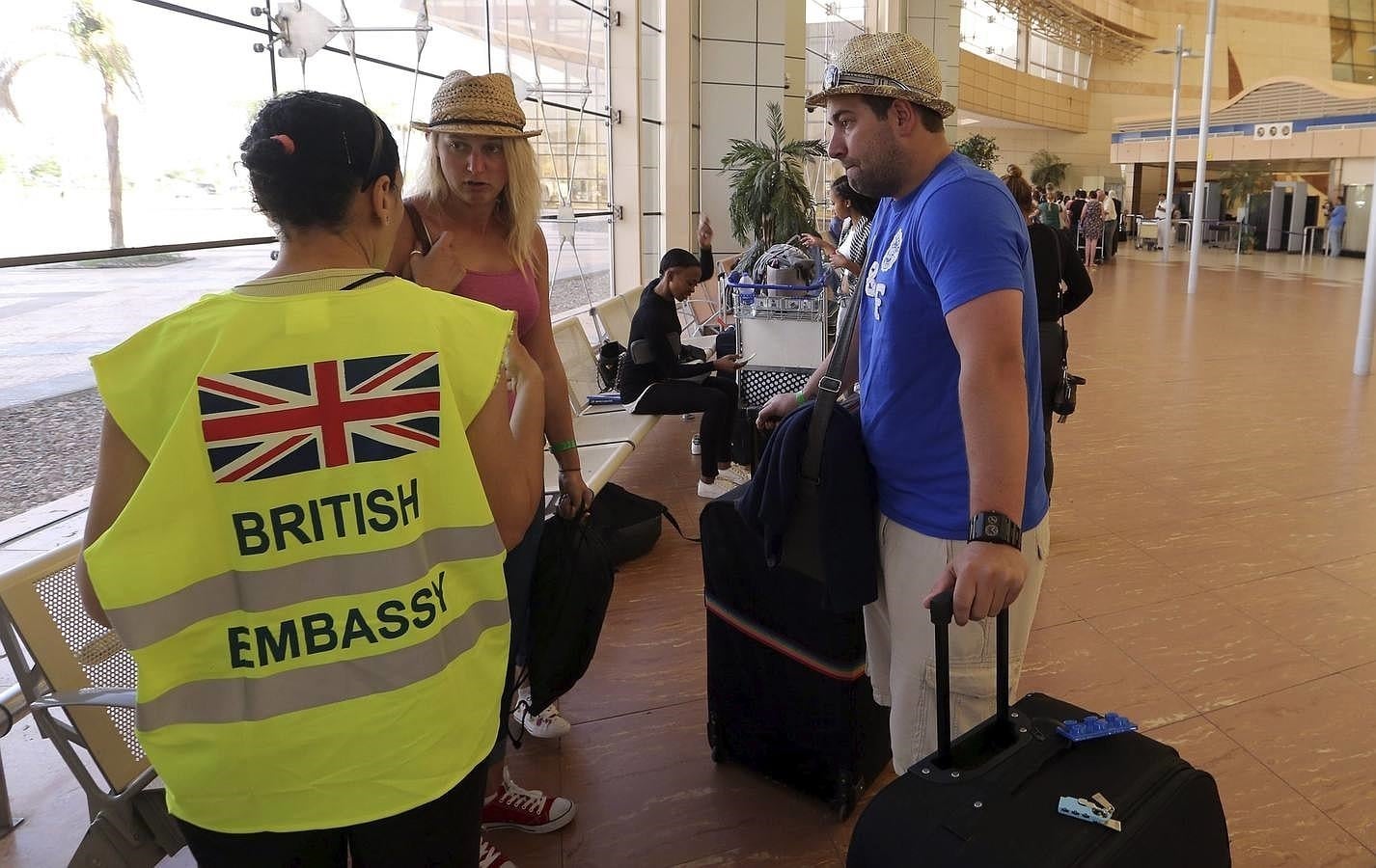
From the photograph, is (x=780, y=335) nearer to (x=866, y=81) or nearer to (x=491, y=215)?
(x=491, y=215)

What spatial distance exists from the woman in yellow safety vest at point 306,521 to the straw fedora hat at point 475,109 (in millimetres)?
898

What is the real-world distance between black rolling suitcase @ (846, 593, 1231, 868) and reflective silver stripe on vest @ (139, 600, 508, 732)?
0.74 metres

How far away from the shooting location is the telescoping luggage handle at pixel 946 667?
4.50 ft

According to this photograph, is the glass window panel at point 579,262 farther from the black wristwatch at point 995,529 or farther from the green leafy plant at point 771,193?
the black wristwatch at point 995,529

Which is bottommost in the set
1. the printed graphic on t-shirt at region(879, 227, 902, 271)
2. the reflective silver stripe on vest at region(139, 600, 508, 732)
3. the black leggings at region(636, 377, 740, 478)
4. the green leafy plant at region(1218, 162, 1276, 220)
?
the black leggings at region(636, 377, 740, 478)

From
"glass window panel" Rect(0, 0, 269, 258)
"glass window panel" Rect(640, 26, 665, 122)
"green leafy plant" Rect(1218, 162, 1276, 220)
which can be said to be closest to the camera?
"glass window panel" Rect(0, 0, 269, 258)

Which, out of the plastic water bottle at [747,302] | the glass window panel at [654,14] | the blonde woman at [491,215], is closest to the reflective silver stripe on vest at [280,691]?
the blonde woman at [491,215]

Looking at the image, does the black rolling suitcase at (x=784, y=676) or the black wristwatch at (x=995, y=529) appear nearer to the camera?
the black wristwatch at (x=995, y=529)

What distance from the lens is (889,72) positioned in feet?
5.05

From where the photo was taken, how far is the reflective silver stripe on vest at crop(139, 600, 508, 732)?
1012 millimetres

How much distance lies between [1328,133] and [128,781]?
102 ft

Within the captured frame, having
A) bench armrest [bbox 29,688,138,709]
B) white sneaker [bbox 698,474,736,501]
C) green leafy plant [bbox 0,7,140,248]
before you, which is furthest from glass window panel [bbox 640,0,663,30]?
bench armrest [bbox 29,688,138,709]

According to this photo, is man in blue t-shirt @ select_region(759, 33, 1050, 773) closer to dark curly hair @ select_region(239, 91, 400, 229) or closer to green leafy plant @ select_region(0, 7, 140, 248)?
dark curly hair @ select_region(239, 91, 400, 229)

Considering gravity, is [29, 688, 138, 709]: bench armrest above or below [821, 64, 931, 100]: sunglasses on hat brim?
below
